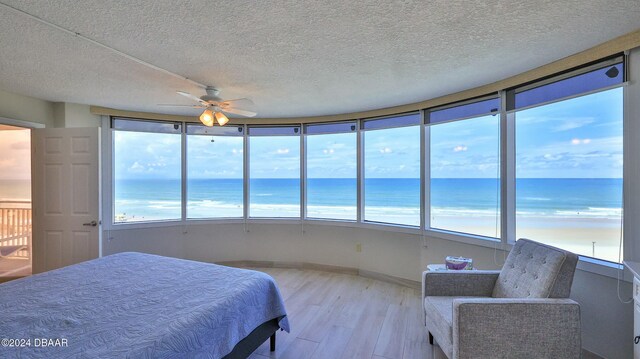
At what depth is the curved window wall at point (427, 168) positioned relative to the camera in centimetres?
241

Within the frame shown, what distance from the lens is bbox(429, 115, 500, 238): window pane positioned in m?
3.17

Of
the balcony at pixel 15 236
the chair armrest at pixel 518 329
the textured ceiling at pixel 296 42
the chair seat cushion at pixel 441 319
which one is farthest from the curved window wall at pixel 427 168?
the balcony at pixel 15 236

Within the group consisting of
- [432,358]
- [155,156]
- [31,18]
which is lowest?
[432,358]

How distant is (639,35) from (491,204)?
1.80m

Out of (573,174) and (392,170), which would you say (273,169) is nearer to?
(392,170)

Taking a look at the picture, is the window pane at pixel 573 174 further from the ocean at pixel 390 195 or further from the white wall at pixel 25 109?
the white wall at pixel 25 109

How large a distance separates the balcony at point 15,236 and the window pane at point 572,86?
6911 millimetres

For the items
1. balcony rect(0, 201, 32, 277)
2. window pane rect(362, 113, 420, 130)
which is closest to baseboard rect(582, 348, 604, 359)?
window pane rect(362, 113, 420, 130)

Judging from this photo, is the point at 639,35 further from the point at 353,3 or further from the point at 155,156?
the point at 155,156

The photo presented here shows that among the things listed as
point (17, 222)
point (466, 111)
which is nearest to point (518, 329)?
point (466, 111)

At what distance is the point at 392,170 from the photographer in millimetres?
4188

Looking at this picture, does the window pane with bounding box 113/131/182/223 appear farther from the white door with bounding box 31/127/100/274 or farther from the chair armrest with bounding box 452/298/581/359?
the chair armrest with bounding box 452/298/581/359

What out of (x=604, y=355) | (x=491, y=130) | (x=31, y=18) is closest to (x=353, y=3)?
(x=31, y=18)

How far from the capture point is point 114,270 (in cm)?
241
